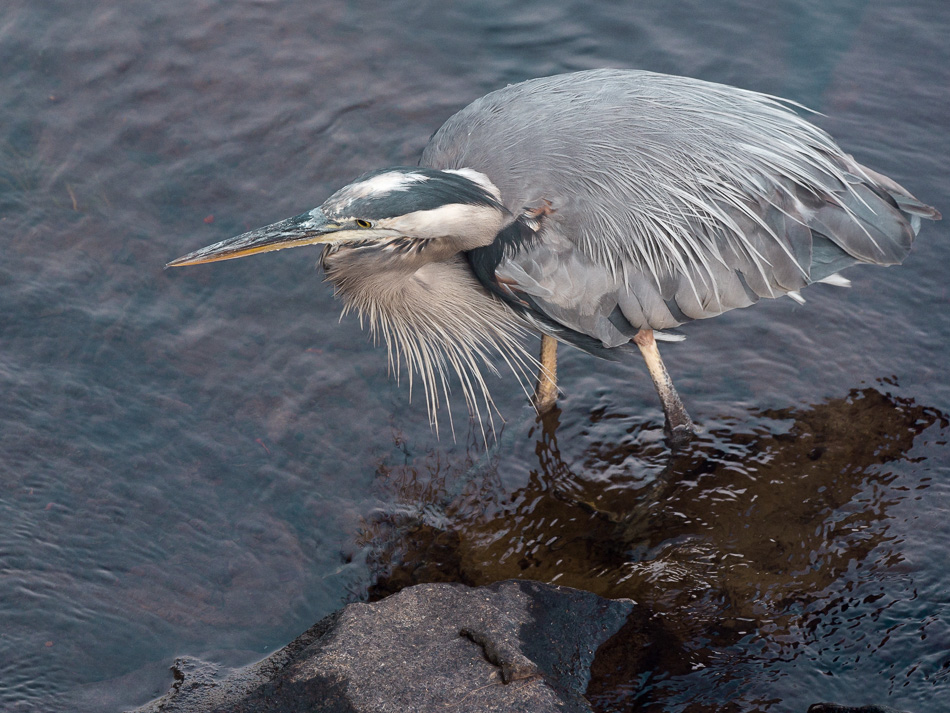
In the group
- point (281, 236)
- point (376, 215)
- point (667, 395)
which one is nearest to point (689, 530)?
point (667, 395)

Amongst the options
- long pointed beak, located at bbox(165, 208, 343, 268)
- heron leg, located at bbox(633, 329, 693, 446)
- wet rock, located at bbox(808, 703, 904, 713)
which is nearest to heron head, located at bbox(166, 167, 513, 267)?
long pointed beak, located at bbox(165, 208, 343, 268)

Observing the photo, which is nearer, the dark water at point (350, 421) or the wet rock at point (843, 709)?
the wet rock at point (843, 709)

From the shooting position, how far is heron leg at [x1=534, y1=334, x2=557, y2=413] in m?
4.66

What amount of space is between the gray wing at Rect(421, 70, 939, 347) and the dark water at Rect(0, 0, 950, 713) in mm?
780

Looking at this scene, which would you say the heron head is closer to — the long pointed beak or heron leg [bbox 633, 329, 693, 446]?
the long pointed beak

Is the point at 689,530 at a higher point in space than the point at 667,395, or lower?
lower

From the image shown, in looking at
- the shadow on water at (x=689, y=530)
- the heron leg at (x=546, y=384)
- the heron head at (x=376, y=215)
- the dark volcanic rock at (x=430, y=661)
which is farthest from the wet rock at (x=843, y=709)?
the heron head at (x=376, y=215)

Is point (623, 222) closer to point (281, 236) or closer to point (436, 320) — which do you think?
point (436, 320)

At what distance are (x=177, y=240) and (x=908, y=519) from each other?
161 inches

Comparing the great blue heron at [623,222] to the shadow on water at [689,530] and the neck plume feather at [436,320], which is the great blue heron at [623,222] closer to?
the neck plume feather at [436,320]

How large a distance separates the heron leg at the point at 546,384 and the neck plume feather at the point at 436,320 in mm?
82

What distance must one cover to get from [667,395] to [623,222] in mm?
878

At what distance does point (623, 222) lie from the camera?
405cm

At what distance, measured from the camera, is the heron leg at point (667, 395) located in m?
4.29
